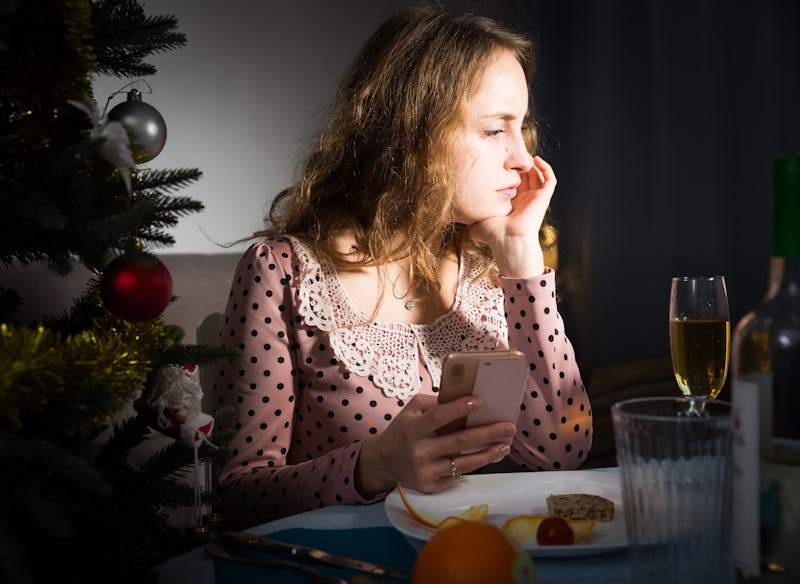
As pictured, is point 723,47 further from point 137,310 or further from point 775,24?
point 137,310

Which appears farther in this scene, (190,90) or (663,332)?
(663,332)

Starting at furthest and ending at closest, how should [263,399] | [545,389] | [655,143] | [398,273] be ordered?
[655,143], [398,273], [545,389], [263,399]

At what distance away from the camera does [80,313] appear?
3.01ft

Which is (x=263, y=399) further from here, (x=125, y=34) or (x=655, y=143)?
(x=655, y=143)

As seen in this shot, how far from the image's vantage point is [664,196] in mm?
3574

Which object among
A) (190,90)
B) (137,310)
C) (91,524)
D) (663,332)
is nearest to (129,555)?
(91,524)

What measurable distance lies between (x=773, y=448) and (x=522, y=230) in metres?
1.07

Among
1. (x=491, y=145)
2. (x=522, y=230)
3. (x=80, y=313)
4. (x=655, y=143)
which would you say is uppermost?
(x=655, y=143)

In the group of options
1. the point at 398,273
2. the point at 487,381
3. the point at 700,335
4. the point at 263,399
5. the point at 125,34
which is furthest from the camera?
the point at 398,273

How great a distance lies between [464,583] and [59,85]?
59 centimetres

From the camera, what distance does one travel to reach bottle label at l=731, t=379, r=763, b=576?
0.58m

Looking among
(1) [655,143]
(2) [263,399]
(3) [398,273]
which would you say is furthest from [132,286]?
(1) [655,143]

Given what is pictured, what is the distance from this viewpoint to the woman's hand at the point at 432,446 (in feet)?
3.38

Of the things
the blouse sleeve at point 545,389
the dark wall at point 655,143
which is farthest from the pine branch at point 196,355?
the dark wall at point 655,143
